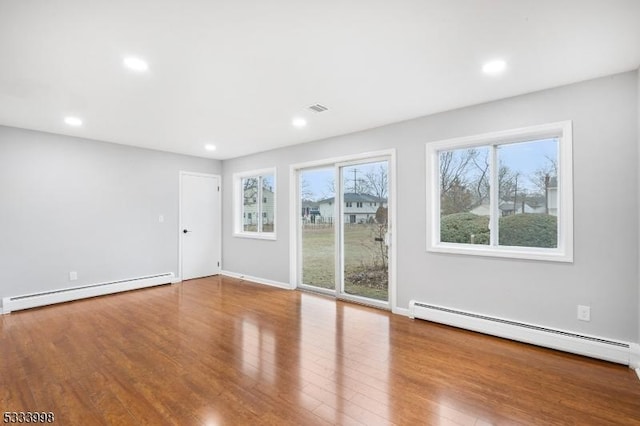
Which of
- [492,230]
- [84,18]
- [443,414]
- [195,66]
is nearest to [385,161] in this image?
[492,230]

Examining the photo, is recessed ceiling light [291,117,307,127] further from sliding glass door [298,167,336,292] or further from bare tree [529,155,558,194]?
bare tree [529,155,558,194]

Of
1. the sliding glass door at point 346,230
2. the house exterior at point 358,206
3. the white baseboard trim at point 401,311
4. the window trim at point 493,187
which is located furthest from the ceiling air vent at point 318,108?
the white baseboard trim at point 401,311

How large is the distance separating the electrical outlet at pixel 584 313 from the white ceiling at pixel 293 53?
2052 mm

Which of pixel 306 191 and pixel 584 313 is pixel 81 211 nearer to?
pixel 306 191

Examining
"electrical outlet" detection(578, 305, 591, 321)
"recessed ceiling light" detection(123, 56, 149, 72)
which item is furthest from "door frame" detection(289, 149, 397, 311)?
"recessed ceiling light" detection(123, 56, 149, 72)

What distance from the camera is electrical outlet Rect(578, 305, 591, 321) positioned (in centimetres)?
273

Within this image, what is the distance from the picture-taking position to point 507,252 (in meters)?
3.14

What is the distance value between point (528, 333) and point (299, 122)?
136 inches

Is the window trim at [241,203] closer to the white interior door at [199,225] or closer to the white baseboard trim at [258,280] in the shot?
the white interior door at [199,225]

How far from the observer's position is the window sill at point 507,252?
2.88 meters

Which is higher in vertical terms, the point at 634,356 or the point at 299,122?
the point at 299,122

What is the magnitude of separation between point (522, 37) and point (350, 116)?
1.94 meters

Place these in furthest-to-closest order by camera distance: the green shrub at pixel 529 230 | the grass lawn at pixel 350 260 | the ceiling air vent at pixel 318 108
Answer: the grass lawn at pixel 350 260
the ceiling air vent at pixel 318 108
the green shrub at pixel 529 230

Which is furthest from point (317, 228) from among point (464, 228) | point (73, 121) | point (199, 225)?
point (73, 121)
